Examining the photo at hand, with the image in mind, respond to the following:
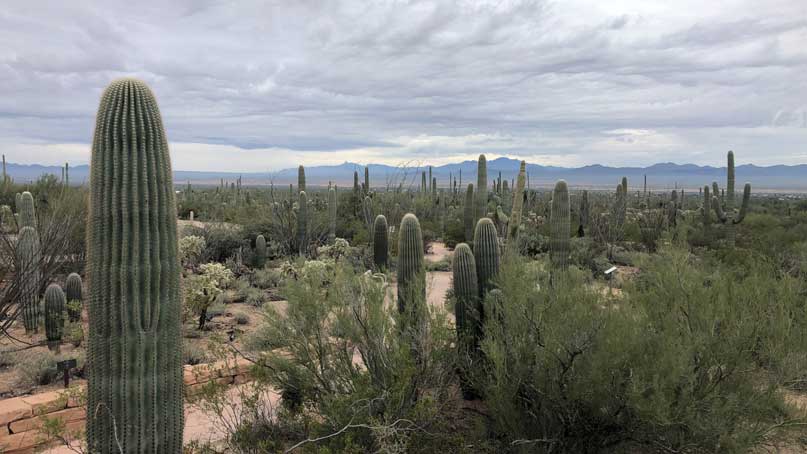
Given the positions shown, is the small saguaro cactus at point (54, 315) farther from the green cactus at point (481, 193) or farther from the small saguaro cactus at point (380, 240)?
the green cactus at point (481, 193)

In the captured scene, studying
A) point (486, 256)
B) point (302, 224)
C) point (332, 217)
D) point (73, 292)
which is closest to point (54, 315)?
point (73, 292)

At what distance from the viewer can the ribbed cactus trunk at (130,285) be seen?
4.38 meters

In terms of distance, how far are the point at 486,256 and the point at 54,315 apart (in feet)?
20.3

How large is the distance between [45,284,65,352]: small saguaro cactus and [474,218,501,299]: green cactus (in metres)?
6.04

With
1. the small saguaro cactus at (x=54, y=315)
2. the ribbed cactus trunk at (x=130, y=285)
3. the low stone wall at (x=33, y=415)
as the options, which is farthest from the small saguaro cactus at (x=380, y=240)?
the ribbed cactus trunk at (x=130, y=285)

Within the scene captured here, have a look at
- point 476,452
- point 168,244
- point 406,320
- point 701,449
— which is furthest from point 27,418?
point 701,449

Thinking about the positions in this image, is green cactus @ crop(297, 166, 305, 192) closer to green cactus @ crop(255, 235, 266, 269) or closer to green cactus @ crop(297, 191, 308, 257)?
green cactus @ crop(297, 191, 308, 257)

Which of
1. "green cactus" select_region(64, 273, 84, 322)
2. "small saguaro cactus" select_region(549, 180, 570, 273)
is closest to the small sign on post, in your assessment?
"green cactus" select_region(64, 273, 84, 322)

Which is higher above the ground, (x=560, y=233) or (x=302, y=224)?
(x=560, y=233)

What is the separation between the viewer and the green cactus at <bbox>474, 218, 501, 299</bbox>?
24.2ft

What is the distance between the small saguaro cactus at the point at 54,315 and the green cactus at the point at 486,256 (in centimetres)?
604

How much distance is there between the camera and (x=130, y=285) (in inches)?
173

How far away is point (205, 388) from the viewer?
534cm

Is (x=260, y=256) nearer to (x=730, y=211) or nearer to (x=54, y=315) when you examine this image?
(x=54, y=315)
